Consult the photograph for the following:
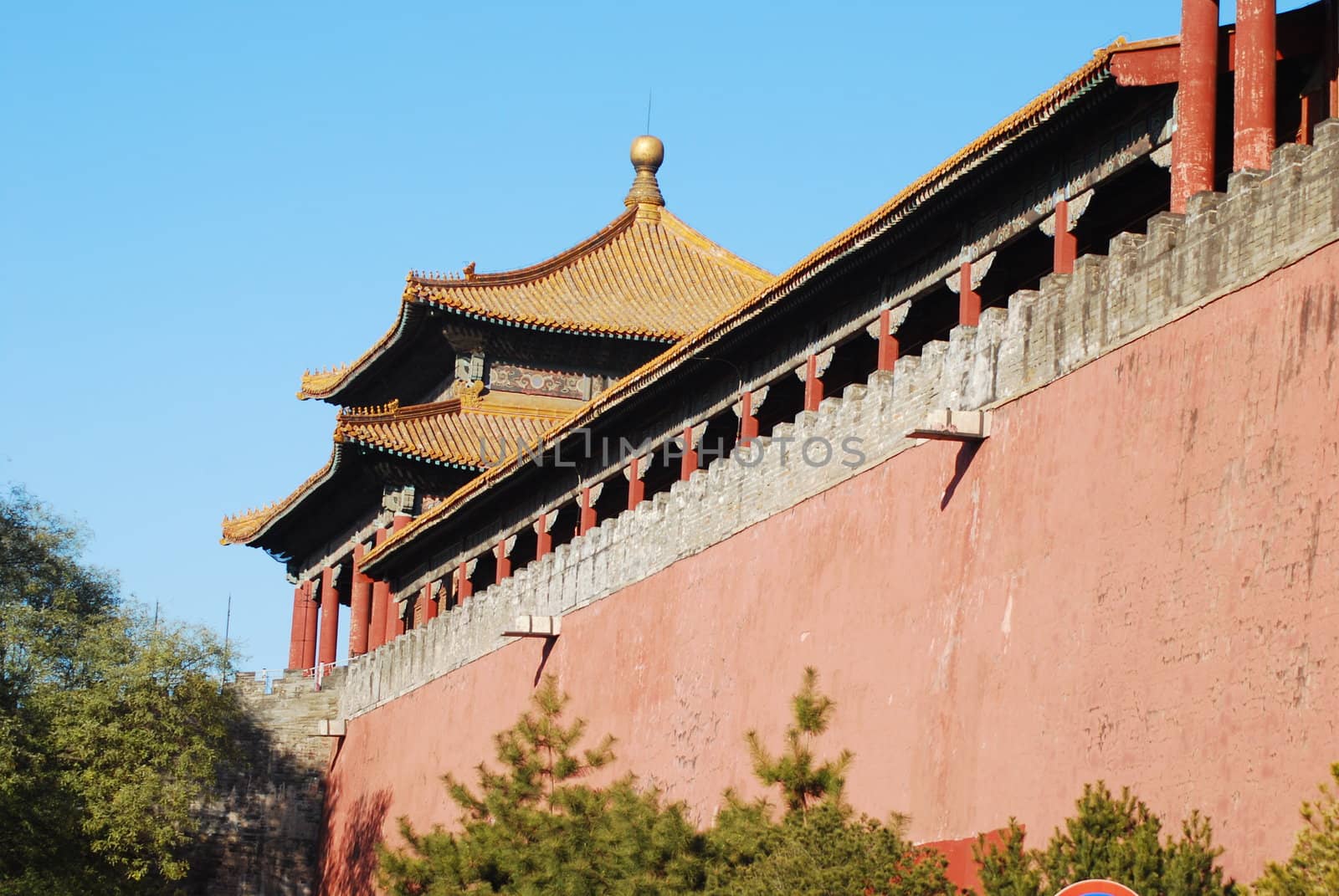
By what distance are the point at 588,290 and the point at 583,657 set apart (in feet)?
33.3

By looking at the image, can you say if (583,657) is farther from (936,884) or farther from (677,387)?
(936,884)

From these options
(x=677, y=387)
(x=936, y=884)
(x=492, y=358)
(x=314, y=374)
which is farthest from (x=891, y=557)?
(x=314, y=374)

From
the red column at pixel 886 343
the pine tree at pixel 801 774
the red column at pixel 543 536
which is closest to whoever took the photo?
the pine tree at pixel 801 774

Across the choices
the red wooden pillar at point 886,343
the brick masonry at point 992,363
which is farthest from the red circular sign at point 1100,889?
the red wooden pillar at point 886,343

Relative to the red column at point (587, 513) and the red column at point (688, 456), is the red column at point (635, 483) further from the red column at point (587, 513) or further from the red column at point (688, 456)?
the red column at point (587, 513)

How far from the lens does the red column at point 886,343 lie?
669 inches

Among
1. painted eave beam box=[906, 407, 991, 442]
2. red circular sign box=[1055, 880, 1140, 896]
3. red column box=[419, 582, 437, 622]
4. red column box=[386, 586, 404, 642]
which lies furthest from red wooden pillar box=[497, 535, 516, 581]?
red circular sign box=[1055, 880, 1140, 896]

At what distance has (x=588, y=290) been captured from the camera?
29656 millimetres

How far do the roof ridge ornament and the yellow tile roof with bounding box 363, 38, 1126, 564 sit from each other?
889 cm

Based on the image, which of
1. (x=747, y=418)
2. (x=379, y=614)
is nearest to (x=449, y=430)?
→ (x=379, y=614)

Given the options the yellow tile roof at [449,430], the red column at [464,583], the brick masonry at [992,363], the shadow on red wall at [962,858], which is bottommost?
the shadow on red wall at [962,858]

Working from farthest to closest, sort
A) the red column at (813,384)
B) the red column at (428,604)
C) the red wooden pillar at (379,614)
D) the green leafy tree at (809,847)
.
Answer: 1. the red wooden pillar at (379,614)
2. the red column at (428,604)
3. the red column at (813,384)
4. the green leafy tree at (809,847)

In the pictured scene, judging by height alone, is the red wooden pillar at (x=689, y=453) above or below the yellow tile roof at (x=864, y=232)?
below

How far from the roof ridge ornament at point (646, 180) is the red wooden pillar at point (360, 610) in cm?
624
